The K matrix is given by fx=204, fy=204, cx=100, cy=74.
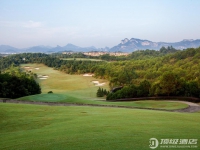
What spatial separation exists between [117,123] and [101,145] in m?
3.57

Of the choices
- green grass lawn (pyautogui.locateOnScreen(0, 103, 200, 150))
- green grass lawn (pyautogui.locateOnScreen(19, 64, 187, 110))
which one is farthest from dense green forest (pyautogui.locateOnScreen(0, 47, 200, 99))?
green grass lawn (pyautogui.locateOnScreen(0, 103, 200, 150))

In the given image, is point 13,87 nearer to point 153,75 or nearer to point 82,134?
point 82,134

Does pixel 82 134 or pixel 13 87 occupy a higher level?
pixel 82 134

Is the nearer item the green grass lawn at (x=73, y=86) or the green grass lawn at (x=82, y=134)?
the green grass lawn at (x=82, y=134)

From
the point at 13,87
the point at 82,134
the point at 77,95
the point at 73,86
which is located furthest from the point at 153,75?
the point at 82,134

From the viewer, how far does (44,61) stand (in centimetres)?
14250

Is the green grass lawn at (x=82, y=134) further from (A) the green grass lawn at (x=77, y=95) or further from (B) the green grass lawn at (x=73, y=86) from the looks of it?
(B) the green grass lawn at (x=73, y=86)

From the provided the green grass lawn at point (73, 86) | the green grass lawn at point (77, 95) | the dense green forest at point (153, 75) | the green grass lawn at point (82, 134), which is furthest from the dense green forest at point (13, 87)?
the green grass lawn at point (82, 134)

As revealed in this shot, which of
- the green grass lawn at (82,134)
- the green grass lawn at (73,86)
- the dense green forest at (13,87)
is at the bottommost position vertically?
the green grass lawn at (73,86)

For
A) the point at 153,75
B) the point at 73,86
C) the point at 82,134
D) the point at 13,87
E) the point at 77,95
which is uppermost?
the point at 82,134

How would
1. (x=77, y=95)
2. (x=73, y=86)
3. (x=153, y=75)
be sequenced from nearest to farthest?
(x=77, y=95) < (x=153, y=75) < (x=73, y=86)

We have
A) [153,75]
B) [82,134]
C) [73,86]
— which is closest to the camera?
[82,134]

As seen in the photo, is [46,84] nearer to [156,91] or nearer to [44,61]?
[156,91]

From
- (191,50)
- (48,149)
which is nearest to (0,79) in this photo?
(48,149)
